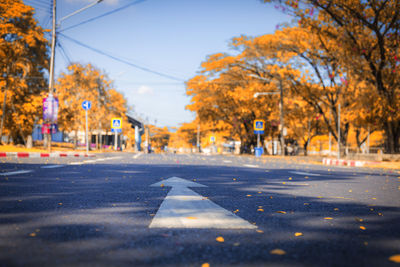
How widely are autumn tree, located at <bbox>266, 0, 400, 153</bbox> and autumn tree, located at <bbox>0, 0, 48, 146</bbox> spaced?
1967 centimetres

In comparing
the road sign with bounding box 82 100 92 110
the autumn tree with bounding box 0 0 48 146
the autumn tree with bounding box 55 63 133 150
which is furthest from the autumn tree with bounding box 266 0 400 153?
the autumn tree with bounding box 55 63 133 150

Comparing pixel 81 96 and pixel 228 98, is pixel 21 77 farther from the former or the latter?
pixel 228 98

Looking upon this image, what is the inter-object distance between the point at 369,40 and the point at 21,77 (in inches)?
1044

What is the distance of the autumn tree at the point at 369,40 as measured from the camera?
17.2m

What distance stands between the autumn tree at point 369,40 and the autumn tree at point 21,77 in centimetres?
1967

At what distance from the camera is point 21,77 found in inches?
1192

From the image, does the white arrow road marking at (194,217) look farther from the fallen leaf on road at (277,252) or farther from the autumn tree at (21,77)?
the autumn tree at (21,77)

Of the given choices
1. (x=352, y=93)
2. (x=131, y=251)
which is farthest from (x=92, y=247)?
(x=352, y=93)

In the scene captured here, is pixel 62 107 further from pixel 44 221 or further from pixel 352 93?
pixel 44 221

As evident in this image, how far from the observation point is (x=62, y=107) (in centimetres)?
3512

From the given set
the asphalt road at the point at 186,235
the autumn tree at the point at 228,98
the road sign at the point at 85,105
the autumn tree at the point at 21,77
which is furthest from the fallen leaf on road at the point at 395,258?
the autumn tree at the point at 228,98

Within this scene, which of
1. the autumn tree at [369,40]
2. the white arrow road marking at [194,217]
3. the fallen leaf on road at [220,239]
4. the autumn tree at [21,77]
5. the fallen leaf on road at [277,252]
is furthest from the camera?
the autumn tree at [21,77]

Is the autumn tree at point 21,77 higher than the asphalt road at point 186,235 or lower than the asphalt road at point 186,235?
higher

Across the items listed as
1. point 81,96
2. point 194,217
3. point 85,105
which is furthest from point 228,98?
point 194,217
